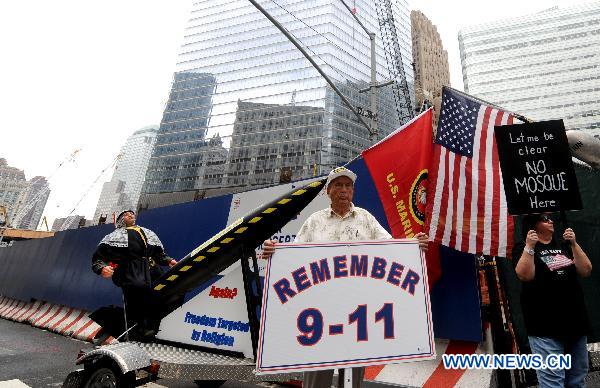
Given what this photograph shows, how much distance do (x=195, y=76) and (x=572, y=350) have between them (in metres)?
137

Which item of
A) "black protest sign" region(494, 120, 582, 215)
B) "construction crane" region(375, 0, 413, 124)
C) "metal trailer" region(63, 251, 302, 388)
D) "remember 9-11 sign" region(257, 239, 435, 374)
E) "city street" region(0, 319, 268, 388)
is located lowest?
"city street" region(0, 319, 268, 388)

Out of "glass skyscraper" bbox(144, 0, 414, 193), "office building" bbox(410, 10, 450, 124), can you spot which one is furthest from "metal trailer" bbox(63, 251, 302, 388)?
"office building" bbox(410, 10, 450, 124)

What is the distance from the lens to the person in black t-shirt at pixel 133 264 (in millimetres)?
3424

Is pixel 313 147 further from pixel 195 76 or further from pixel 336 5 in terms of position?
pixel 195 76

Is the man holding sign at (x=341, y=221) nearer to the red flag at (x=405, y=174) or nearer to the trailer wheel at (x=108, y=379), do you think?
the red flag at (x=405, y=174)

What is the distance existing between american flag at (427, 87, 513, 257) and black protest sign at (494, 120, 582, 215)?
69 centimetres

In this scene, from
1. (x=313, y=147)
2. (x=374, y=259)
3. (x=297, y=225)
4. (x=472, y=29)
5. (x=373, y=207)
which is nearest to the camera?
(x=374, y=259)

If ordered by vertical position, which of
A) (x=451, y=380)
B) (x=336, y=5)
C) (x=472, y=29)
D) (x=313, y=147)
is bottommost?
(x=451, y=380)

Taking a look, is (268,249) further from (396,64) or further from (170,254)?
(396,64)

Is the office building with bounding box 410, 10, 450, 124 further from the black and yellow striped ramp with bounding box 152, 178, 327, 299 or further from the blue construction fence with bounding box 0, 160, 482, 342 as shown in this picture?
the black and yellow striped ramp with bounding box 152, 178, 327, 299

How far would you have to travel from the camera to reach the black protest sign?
3.10 meters

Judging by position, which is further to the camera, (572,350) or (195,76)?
(195,76)

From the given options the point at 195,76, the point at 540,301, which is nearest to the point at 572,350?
the point at 540,301

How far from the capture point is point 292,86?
343ft
